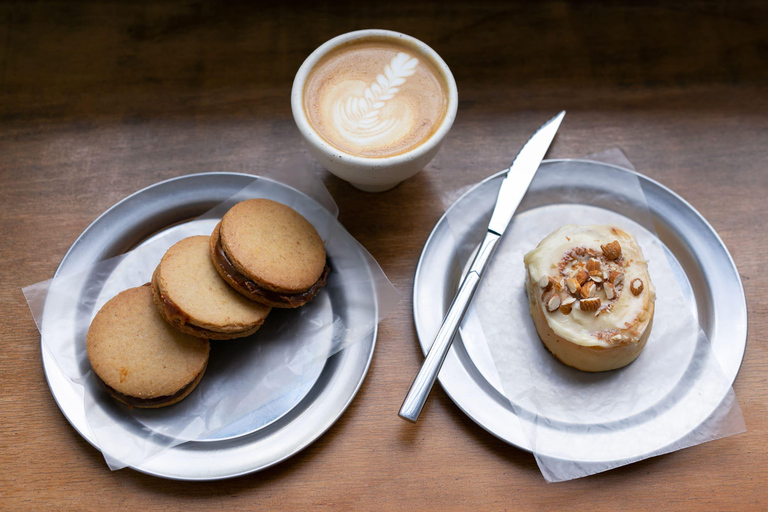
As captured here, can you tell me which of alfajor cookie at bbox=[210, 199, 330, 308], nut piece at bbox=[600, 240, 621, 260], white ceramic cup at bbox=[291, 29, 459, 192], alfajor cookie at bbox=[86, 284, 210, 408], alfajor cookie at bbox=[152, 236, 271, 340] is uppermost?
white ceramic cup at bbox=[291, 29, 459, 192]

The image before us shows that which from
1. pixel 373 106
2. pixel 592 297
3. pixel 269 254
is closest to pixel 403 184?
pixel 373 106

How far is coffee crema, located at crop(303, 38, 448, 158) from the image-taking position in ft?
4.13

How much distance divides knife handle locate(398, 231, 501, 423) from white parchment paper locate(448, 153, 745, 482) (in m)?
0.05

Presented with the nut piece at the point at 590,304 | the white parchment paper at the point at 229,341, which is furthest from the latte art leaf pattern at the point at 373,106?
the nut piece at the point at 590,304

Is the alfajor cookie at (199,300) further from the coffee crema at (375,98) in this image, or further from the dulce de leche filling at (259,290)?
the coffee crema at (375,98)

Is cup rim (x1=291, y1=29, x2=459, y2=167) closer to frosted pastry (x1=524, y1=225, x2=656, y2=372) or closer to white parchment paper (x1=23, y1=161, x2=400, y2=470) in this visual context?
white parchment paper (x1=23, y1=161, x2=400, y2=470)

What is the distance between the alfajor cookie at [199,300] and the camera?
1.13m

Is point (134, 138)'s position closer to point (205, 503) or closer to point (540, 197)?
point (205, 503)

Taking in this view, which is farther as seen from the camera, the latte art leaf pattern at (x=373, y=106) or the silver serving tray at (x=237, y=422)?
the latte art leaf pattern at (x=373, y=106)

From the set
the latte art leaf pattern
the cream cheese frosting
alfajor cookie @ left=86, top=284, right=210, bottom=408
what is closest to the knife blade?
the cream cheese frosting

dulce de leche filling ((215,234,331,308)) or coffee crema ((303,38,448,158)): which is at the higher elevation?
coffee crema ((303,38,448,158))

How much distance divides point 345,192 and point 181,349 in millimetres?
520

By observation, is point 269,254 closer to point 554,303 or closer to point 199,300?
point 199,300

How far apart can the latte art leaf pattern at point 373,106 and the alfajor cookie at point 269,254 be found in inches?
8.6
